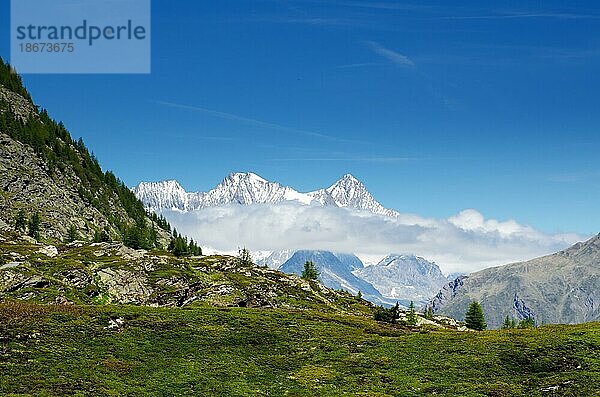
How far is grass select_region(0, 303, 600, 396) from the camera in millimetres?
42938

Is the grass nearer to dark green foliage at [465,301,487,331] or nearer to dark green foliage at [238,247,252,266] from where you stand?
dark green foliage at [238,247,252,266]

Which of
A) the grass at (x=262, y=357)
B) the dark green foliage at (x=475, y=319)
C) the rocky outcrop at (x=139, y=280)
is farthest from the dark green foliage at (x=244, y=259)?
the grass at (x=262, y=357)

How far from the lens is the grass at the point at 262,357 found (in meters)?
42.9

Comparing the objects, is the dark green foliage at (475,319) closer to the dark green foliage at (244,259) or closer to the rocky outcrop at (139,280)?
the rocky outcrop at (139,280)

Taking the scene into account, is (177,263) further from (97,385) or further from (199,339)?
(97,385)

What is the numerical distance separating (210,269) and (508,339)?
10493 cm

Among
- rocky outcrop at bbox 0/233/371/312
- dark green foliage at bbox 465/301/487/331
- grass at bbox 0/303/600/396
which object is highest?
rocky outcrop at bbox 0/233/371/312

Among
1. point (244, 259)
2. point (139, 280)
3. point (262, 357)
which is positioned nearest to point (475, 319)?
point (244, 259)

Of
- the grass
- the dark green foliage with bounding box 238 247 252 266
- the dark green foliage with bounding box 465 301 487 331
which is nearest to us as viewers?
the grass

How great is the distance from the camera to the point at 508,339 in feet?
184

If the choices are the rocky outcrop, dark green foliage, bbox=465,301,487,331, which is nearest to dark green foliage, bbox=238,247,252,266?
the rocky outcrop

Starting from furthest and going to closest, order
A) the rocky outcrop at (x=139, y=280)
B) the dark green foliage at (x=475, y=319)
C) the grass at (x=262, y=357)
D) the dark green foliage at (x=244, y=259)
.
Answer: the dark green foliage at (x=475, y=319)
the dark green foliage at (x=244, y=259)
the rocky outcrop at (x=139, y=280)
the grass at (x=262, y=357)

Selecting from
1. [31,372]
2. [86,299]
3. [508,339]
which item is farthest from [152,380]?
[86,299]

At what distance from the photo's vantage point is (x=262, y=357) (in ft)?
168
